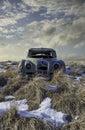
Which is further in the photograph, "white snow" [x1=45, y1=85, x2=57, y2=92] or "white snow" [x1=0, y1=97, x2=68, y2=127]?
"white snow" [x1=45, y1=85, x2=57, y2=92]

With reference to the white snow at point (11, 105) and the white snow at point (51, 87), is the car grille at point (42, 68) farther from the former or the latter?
the white snow at point (11, 105)

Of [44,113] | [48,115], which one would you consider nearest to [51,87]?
[44,113]

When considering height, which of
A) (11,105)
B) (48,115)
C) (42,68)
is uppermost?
(11,105)

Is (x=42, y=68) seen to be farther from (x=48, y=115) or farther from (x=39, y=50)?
(x=48, y=115)

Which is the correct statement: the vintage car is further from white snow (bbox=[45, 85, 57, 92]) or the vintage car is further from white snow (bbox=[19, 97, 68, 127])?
white snow (bbox=[19, 97, 68, 127])

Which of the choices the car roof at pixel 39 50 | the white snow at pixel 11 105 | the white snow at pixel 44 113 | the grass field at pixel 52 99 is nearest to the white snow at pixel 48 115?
the white snow at pixel 44 113

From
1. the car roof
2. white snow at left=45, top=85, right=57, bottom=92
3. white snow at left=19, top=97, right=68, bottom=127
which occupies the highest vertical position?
the car roof

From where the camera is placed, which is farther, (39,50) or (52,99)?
(39,50)

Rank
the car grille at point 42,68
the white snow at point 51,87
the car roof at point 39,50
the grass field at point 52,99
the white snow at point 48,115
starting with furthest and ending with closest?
the car roof at point 39,50, the car grille at point 42,68, the white snow at point 51,87, the white snow at point 48,115, the grass field at point 52,99

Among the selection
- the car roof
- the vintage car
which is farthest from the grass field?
the car roof

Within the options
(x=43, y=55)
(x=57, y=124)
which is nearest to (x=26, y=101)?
(x=57, y=124)

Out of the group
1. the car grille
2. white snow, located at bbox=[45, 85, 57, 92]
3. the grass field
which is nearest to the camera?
the grass field

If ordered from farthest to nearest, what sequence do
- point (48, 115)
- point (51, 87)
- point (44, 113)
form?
point (51, 87) < point (44, 113) < point (48, 115)

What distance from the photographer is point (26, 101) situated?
26.7 feet
